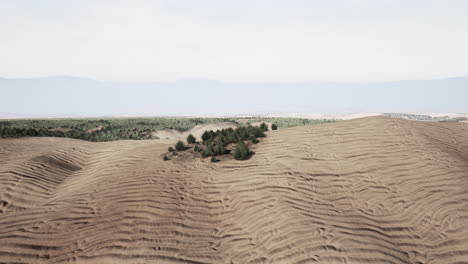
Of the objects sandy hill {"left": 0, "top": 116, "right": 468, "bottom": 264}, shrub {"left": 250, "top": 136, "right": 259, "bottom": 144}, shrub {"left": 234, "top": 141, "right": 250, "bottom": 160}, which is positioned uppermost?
shrub {"left": 250, "top": 136, "right": 259, "bottom": 144}

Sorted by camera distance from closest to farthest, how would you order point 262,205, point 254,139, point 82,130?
1. point 262,205
2. point 254,139
3. point 82,130

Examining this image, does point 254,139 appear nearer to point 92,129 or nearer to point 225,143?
point 225,143

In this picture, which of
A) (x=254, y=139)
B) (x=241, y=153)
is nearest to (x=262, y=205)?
(x=241, y=153)

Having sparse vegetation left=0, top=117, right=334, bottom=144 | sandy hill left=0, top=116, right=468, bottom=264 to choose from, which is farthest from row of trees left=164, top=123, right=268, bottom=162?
sandy hill left=0, top=116, right=468, bottom=264

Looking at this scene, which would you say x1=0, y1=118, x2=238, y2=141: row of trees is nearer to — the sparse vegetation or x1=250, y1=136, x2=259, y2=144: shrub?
the sparse vegetation

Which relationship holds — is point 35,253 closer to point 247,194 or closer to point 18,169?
point 247,194

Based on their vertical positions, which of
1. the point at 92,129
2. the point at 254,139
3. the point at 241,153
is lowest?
the point at 92,129

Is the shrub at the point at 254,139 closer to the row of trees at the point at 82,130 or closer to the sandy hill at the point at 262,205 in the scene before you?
the sandy hill at the point at 262,205
